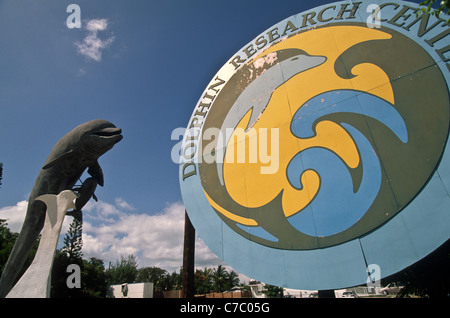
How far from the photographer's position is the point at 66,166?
293 inches

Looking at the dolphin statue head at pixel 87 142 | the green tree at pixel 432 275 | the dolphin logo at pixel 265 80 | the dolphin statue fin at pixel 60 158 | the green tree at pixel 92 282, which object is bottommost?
the green tree at pixel 432 275

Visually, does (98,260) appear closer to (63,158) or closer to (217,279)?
(217,279)

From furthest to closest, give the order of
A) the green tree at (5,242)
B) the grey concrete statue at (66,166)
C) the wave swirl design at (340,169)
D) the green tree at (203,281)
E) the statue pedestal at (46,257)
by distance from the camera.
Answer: the green tree at (203,281), the green tree at (5,242), the grey concrete statue at (66,166), the wave swirl design at (340,169), the statue pedestal at (46,257)

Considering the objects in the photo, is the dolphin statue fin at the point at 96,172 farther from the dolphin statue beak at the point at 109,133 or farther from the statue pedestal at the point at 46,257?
the statue pedestal at the point at 46,257

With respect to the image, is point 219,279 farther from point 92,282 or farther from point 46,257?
point 46,257

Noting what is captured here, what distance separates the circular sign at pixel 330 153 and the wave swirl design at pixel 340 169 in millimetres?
24

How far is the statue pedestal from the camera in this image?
5238mm

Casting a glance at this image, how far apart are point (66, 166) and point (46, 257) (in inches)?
107

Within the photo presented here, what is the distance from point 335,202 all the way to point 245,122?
386cm

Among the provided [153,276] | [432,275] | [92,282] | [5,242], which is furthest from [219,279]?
[432,275]

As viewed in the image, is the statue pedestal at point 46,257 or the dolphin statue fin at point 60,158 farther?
the dolphin statue fin at point 60,158

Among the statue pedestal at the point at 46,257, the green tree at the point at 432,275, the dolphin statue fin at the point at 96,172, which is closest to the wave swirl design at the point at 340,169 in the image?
the statue pedestal at the point at 46,257

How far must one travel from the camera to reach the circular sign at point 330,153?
17.8 ft

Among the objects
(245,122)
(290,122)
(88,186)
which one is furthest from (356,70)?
(88,186)
